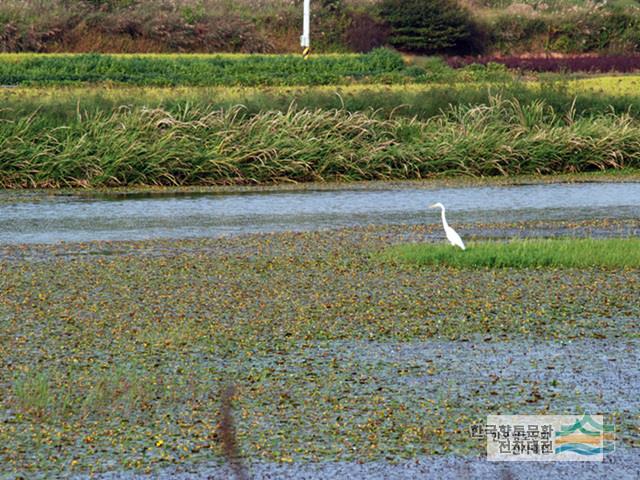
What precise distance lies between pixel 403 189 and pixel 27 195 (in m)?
5.83

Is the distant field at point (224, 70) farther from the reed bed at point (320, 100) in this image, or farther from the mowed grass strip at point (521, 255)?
the mowed grass strip at point (521, 255)

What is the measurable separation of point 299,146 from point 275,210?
341 cm

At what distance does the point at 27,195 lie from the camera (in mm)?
18391

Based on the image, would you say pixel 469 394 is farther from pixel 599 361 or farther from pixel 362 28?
pixel 362 28

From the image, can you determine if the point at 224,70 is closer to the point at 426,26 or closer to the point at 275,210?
the point at 426,26

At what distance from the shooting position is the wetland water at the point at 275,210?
15.3 meters

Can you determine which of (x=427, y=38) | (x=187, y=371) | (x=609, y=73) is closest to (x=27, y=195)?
(x=187, y=371)

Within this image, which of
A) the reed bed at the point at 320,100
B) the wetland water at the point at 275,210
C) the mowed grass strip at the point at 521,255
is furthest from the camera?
the reed bed at the point at 320,100

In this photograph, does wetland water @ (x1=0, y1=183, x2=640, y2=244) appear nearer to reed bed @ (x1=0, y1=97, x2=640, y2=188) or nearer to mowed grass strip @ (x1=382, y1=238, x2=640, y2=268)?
reed bed @ (x1=0, y1=97, x2=640, y2=188)

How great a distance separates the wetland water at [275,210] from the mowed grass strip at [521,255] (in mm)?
3077

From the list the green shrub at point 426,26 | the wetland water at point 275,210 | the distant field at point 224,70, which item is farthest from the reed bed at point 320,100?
the green shrub at point 426,26

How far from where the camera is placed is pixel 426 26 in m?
46.5

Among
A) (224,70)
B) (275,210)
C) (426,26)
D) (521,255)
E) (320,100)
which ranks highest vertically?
(521,255)

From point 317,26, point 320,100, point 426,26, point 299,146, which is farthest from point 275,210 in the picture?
point 426,26
